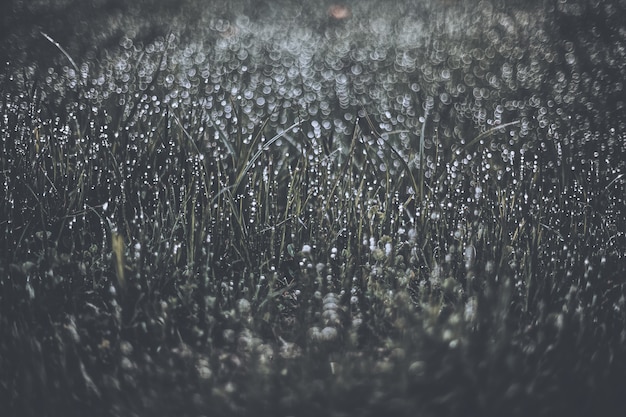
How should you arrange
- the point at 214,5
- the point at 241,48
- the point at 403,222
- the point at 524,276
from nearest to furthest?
the point at 524,276, the point at 403,222, the point at 241,48, the point at 214,5

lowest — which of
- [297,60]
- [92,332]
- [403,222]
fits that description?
[92,332]

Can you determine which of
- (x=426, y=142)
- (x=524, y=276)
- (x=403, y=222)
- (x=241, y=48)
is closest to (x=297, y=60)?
(x=241, y=48)

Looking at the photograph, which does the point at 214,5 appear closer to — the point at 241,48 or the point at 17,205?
the point at 241,48

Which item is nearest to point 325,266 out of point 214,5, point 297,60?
point 297,60

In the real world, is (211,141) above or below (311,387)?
above

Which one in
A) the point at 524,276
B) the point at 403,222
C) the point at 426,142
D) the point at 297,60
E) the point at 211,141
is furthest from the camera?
the point at 297,60

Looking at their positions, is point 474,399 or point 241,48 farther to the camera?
point 241,48
